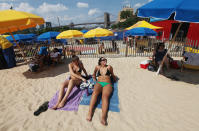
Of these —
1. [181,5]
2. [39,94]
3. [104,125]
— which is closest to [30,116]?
[39,94]

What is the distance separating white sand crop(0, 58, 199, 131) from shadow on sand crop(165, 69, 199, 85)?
3cm

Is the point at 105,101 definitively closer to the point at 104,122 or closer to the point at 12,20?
the point at 104,122

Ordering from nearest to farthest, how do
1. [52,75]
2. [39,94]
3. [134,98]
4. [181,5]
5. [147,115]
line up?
[147,115] → [181,5] → [134,98] → [39,94] → [52,75]

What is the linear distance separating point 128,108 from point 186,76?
128 inches

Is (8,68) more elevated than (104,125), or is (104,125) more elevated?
(8,68)

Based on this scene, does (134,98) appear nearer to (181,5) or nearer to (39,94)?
(181,5)

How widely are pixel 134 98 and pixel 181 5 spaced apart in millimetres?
2714

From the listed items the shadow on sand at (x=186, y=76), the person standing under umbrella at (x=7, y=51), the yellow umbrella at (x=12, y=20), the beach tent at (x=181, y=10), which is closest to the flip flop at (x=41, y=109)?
the yellow umbrella at (x=12, y=20)

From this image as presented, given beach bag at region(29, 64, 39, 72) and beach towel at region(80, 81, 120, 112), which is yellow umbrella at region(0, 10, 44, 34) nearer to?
beach bag at region(29, 64, 39, 72)

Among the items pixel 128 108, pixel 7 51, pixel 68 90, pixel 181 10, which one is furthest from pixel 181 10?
pixel 7 51

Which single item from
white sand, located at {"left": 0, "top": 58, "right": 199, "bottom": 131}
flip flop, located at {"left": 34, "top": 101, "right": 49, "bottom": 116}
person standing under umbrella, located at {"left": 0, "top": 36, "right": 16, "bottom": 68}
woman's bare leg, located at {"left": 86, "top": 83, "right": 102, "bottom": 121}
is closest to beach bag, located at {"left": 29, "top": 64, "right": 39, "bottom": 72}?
white sand, located at {"left": 0, "top": 58, "right": 199, "bottom": 131}

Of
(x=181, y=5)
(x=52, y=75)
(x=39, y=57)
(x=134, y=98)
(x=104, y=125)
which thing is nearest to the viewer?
(x=104, y=125)

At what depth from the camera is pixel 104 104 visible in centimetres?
257

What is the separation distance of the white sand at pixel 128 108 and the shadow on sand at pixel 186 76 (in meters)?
0.03
